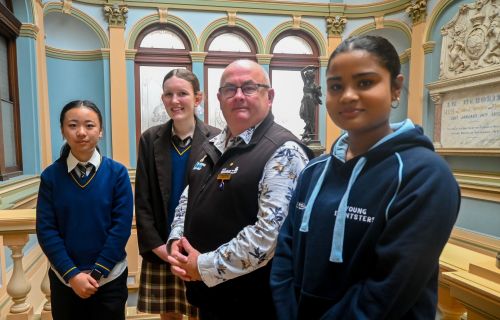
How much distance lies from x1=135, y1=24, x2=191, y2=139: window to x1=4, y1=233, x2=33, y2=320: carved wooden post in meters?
4.90

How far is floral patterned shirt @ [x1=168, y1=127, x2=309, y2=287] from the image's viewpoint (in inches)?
40.5

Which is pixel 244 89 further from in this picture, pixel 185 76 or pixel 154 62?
pixel 154 62

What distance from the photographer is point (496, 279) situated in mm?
871

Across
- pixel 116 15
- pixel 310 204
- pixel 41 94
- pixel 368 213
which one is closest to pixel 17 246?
pixel 310 204

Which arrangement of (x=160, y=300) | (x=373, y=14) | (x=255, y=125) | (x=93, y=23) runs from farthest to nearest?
(x=373, y=14)
(x=93, y=23)
(x=160, y=300)
(x=255, y=125)

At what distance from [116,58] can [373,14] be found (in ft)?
16.6

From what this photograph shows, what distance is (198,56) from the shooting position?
6.48 meters

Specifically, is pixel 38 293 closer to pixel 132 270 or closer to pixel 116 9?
pixel 132 270

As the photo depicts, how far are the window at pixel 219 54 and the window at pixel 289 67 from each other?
547 millimetres

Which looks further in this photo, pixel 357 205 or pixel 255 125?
pixel 255 125

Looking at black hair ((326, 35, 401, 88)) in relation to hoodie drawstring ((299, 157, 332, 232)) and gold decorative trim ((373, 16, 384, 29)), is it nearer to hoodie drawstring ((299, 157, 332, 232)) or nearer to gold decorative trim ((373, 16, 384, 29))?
hoodie drawstring ((299, 157, 332, 232))

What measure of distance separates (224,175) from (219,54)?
5.94 metres

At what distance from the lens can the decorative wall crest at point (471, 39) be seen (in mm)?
4348

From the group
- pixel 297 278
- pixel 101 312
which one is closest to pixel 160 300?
pixel 101 312
